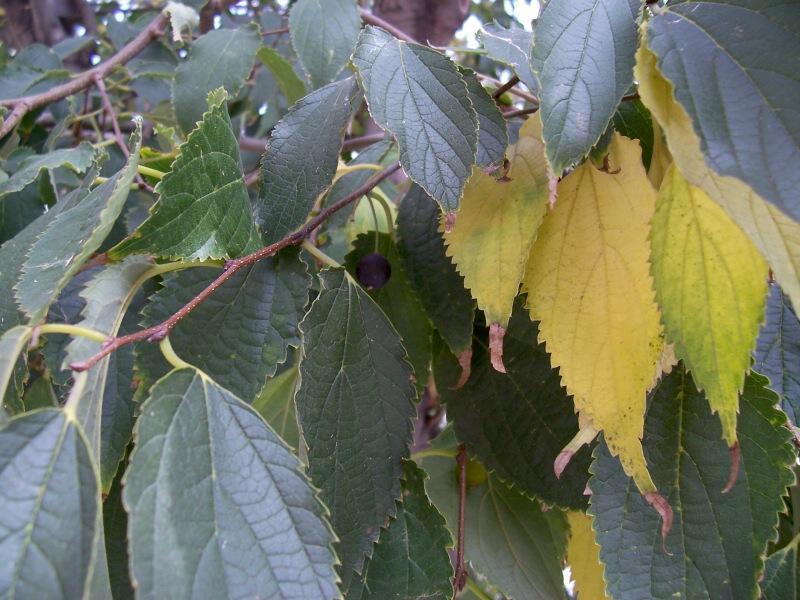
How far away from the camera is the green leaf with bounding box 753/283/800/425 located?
1.86ft

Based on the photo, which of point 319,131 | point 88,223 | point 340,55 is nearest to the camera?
point 88,223

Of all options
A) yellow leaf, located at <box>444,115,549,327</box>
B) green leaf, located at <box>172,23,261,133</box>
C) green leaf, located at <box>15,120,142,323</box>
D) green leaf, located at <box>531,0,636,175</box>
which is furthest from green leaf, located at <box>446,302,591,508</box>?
green leaf, located at <box>172,23,261,133</box>

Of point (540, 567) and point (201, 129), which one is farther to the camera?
point (540, 567)

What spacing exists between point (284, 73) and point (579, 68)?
64 cm

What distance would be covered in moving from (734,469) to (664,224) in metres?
0.16

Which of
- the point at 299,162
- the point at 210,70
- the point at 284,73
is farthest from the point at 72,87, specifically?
the point at 299,162

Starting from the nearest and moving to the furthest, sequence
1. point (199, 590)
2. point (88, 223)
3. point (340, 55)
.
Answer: point (199, 590) < point (88, 223) < point (340, 55)

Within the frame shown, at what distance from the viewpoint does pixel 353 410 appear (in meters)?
0.53

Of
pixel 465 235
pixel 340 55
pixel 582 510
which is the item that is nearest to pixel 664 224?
pixel 465 235

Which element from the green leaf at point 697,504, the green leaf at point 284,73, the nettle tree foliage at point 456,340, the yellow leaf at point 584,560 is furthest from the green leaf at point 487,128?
the green leaf at point 284,73

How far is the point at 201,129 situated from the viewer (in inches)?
18.9

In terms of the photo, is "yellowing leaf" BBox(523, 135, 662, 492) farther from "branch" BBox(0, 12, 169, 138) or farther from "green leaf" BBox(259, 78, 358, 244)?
"branch" BBox(0, 12, 169, 138)

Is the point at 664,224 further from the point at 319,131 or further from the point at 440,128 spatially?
the point at 319,131

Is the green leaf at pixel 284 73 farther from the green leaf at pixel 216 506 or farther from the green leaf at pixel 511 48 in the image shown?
the green leaf at pixel 216 506
